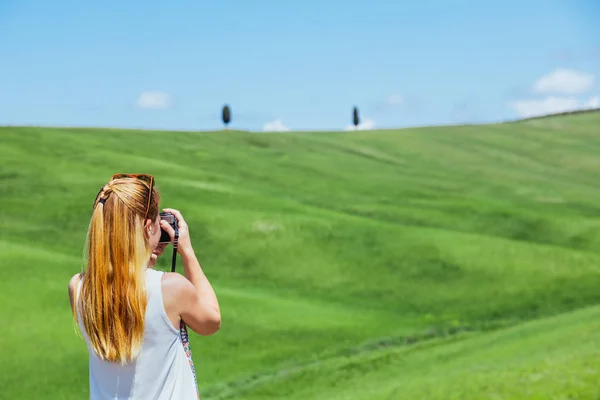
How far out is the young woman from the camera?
4.24m

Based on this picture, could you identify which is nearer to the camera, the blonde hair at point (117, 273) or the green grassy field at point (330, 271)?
the blonde hair at point (117, 273)

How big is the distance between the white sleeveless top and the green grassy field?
1095 cm

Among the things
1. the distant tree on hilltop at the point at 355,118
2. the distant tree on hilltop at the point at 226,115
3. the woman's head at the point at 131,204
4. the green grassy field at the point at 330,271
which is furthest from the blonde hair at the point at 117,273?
the distant tree on hilltop at the point at 355,118

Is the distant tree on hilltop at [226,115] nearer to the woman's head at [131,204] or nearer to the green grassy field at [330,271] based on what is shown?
the green grassy field at [330,271]

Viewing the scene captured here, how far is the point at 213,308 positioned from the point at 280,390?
1649cm

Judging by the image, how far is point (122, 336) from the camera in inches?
168

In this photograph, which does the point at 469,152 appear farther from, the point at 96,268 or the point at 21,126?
the point at 96,268

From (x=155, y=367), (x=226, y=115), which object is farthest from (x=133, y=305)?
(x=226, y=115)

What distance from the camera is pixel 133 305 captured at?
4234 millimetres

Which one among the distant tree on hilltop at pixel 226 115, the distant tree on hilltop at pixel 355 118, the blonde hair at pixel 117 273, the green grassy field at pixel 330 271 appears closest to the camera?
the blonde hair at pixel 117 273

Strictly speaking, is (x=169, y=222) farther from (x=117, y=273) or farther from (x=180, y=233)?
(x=117, y=273)

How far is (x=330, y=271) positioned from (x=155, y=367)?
29.4m

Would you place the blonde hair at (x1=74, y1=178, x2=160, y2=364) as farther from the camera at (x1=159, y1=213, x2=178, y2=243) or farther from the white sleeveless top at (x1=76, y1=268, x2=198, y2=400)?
the camera at (x1=159, y1=213, x2=178, y2=243)

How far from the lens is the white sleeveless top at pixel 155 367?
170 inches
